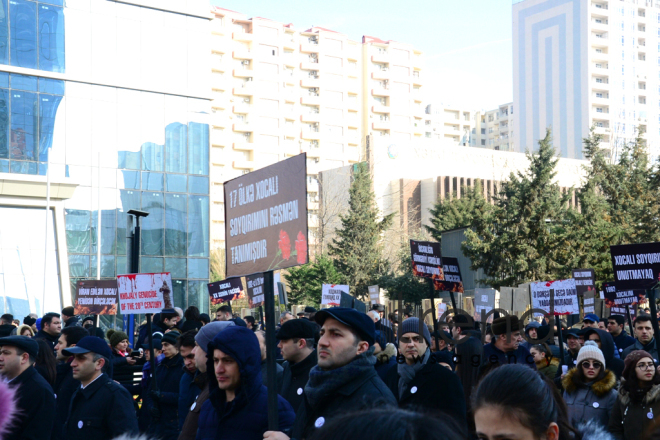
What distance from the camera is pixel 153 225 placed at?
36188 mm

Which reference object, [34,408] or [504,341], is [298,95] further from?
[34,408]

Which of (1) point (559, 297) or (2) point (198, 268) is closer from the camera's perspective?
(1) point (559, 297)

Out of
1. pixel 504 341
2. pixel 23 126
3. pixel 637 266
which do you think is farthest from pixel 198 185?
pixel 504 341

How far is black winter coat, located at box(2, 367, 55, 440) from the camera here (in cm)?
537

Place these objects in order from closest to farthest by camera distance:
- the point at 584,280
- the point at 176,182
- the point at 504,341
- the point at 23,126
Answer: the point at 504,341 → the point at 584,280 → the point at 23,126 → the point at 176,182

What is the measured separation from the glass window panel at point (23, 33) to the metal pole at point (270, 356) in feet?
104

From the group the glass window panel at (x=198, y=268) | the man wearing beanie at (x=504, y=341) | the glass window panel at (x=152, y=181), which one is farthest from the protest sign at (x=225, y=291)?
the glass window panel at (x=198, y=268)

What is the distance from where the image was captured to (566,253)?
121ft

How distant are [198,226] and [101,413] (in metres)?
32.3

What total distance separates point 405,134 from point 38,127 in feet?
292

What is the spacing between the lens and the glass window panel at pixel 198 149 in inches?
1486

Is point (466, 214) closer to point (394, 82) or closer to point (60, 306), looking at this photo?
point (60, 306)

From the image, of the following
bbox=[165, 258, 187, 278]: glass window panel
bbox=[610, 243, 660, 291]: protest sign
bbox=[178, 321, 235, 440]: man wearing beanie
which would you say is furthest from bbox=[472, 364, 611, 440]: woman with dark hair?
bbox=[165, 258, 187, 278]: glass window panel

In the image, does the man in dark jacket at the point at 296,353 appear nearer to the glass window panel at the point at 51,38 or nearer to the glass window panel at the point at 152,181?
the glass window panel at the point at 51,38
